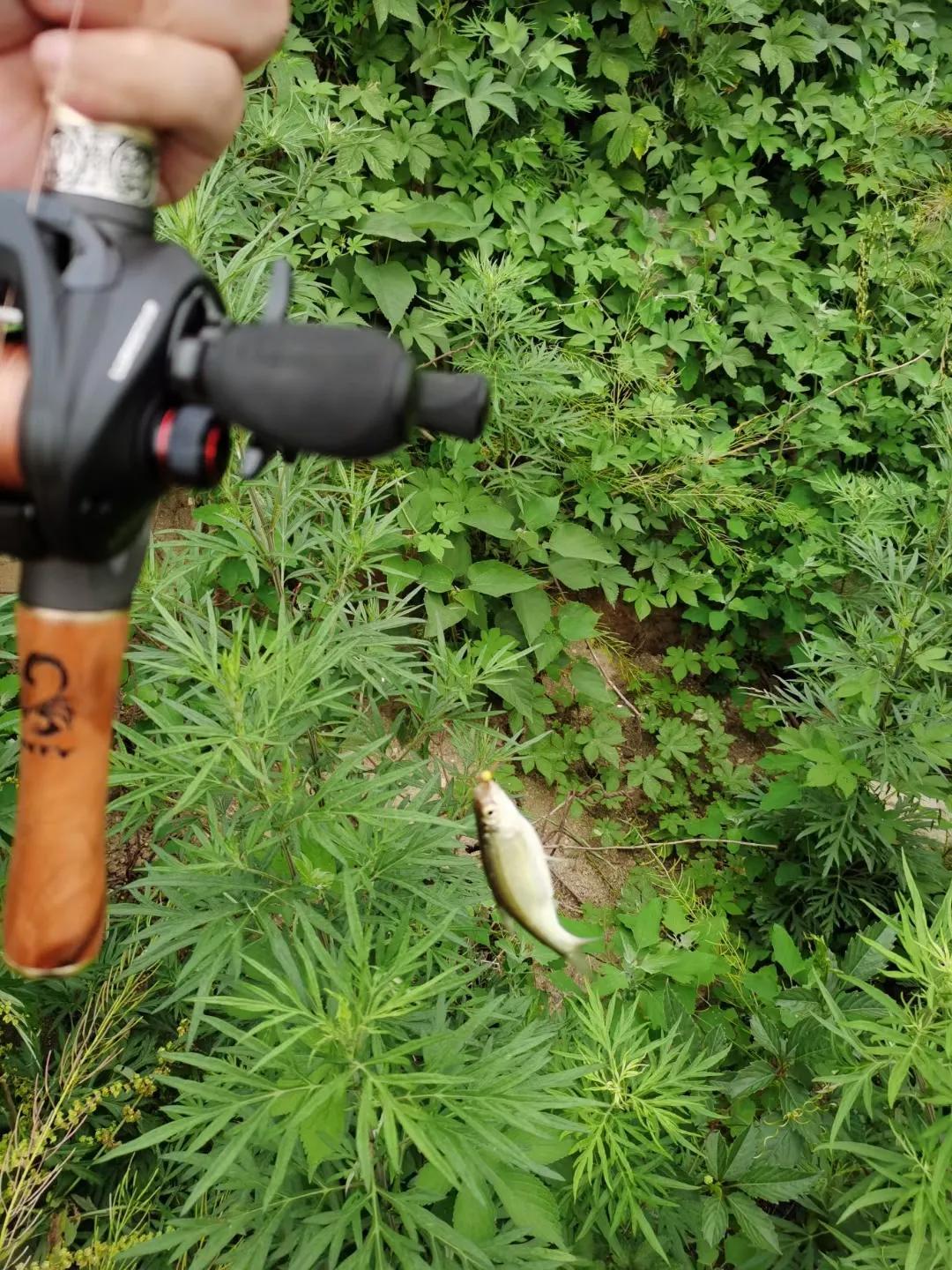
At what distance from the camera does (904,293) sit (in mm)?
2939

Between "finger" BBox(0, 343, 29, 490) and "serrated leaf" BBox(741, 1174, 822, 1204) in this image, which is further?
"serrated leaf" BBox(741, 1174, 822, 1204)

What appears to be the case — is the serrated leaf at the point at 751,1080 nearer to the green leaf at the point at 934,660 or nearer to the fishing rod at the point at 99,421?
the green leaf at the point at 934,660

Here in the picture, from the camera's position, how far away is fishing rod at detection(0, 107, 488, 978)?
0.46 metres

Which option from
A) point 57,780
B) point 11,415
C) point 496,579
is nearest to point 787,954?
point 496,579

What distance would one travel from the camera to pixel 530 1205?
1186mm

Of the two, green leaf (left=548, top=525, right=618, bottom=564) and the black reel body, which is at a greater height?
the black reel body

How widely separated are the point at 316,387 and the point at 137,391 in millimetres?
116

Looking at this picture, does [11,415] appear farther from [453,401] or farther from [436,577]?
[436,577]

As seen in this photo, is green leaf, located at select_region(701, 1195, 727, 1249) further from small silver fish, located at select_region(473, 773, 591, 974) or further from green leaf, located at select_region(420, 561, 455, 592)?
green leaf, located at select_region(420, 561, 455, 592)

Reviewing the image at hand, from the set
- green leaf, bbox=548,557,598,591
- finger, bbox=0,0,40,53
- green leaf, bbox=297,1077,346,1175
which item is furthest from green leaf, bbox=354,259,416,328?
green leaf, bbox=297,1077,346,1175

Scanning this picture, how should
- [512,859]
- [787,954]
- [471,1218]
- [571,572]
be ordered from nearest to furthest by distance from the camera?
[512,859], [471,1218], [787,954], [571,572]

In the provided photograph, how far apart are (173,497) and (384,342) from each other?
2.06 meters

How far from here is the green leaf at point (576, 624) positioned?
2592mm

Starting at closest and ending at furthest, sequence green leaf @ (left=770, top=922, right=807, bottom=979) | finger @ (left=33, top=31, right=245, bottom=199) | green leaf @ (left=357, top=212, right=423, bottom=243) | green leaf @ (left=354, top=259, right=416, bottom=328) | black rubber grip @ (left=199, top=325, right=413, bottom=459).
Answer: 1. black rubber grip @ (left=199, top=325, right=413, bottom=459)
2. finger @ (left=33, top=31, right=245, bottom=199)
3. green leaf @ (left=770, top=922, right=807, bottom=979)
4. green leaf @ (left=357, top=212, right=423, bottom=243)
5. green leaf @ (left=354, top=259, right=416, bottom=328)
